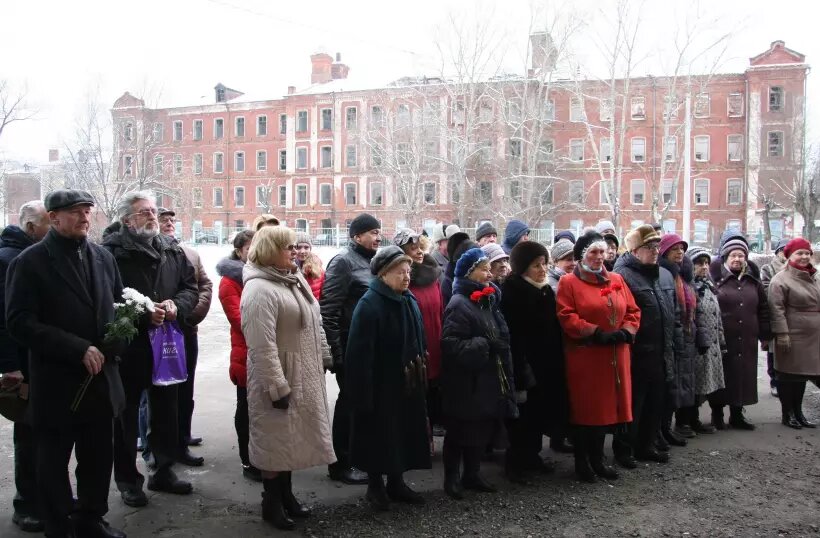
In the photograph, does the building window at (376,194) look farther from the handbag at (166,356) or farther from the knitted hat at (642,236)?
the handbag at (166,356)

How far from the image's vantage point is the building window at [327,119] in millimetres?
55656

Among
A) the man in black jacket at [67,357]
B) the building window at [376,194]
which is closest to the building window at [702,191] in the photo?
the building window at [376,194]

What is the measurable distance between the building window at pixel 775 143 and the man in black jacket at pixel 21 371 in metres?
50.8

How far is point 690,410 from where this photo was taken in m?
7.02

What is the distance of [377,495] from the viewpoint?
189 inches

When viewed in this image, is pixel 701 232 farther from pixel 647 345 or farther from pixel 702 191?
pixel 647 345

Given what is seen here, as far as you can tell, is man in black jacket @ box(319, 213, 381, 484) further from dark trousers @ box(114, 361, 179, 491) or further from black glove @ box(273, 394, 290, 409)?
dark trousers @ box(114, 361, 179, 491)

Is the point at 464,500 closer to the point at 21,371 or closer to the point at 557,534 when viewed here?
the point at 557,534

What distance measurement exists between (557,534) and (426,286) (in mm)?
2263

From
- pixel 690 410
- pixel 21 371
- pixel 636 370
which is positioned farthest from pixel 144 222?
pixel 690 410

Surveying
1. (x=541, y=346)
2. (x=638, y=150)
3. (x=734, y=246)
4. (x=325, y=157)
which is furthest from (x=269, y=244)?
(x=325, y=157)

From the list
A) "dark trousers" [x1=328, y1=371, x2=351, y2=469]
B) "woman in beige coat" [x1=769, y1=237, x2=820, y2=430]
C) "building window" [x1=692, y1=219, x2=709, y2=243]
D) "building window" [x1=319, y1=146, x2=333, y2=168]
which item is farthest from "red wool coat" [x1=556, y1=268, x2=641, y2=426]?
"building window" [x1=319, y1=146, x2=333, y2=168]

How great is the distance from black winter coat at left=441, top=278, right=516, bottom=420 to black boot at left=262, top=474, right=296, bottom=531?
1.40m

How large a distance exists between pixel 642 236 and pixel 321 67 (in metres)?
57.5
